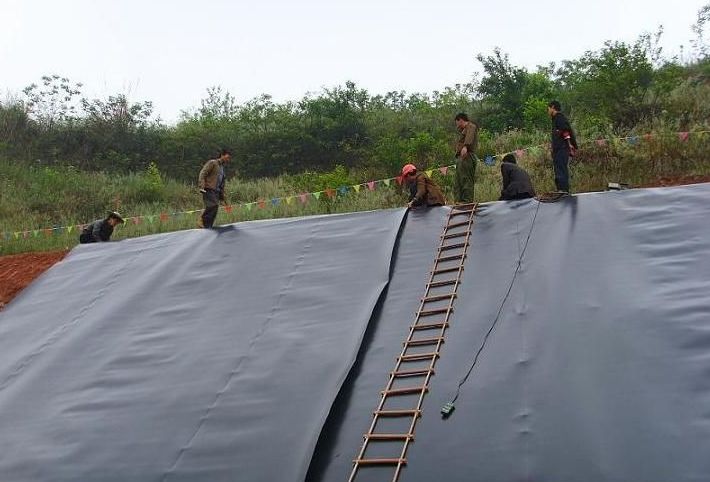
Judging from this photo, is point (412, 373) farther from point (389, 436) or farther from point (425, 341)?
point (389, 436)

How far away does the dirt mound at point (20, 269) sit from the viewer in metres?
8.80

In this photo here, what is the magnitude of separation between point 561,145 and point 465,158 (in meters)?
0.87

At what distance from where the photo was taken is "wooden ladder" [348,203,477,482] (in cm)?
302

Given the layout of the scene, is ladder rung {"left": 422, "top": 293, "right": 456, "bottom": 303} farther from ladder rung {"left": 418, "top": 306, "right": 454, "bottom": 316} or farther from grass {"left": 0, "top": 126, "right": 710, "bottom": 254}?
grass {"left": 0, "top": 126, "right": 710, "bottom": 254}

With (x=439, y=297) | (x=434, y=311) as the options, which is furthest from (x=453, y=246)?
(x=434, y=311)

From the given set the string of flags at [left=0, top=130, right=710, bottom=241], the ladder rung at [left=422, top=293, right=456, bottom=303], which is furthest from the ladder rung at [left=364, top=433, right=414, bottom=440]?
the string of flags at [left=0, top=130, right=710, bottom=241]

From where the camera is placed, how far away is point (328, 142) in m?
16.6

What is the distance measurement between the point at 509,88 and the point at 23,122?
1232 cm

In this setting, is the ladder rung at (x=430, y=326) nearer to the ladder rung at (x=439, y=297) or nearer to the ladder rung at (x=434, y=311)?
the ladder rung at (x=434, y=311)

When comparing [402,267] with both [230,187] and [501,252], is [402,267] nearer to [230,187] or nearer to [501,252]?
[501,252]

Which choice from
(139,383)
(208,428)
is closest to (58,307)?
(139,383)

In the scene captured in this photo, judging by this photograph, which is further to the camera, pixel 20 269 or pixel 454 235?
pixel 20 269

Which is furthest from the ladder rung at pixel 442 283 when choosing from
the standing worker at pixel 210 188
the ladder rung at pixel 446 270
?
the standing worker at pixel 210 188

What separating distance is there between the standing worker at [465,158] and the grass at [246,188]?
3363 millimetres
